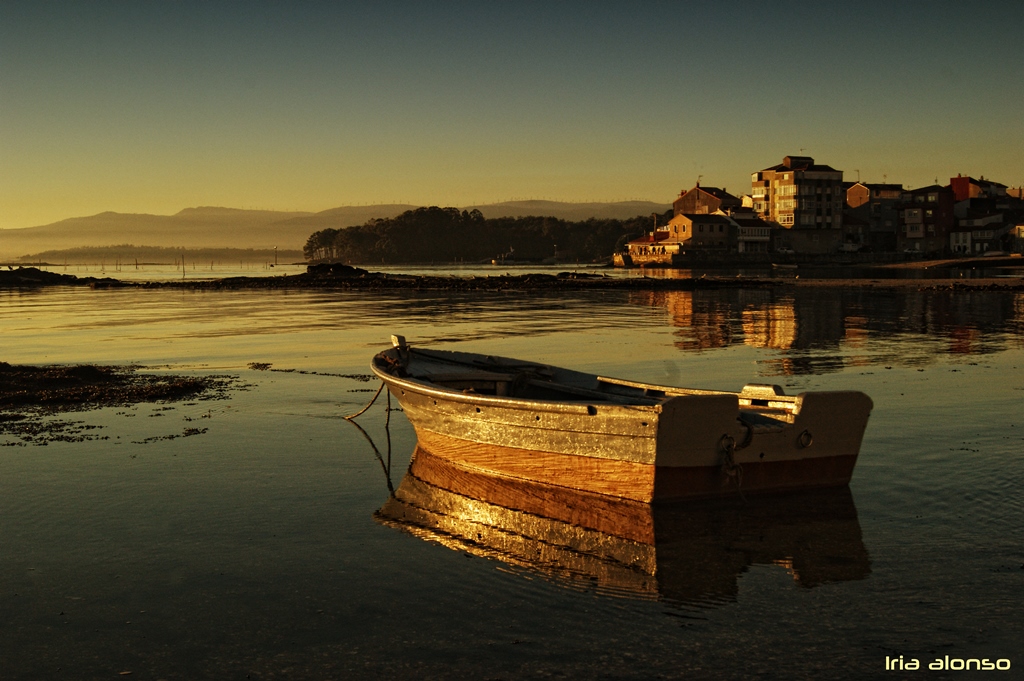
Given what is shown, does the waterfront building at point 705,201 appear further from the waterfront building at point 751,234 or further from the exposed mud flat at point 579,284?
the exposed mud flat at point 579,284

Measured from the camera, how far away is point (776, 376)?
20.2 m

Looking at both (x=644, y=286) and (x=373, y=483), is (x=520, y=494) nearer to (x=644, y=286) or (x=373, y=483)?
(x=373, y=483)

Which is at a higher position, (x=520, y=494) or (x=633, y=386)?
(x=633, y=386)

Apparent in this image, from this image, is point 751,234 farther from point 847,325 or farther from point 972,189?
point 847,325

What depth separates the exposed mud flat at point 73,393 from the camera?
15.0 metres

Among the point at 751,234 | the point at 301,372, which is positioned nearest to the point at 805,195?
the point at 751,234

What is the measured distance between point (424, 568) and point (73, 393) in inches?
506

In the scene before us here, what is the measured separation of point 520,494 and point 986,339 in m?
→ 23.2

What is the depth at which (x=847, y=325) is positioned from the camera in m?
35.5

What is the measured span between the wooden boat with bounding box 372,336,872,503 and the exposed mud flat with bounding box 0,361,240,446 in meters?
5.74

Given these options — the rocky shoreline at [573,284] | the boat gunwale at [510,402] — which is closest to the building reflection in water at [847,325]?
the boat gunwale at [510,402]

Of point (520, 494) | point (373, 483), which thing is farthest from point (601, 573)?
point (373, 483)

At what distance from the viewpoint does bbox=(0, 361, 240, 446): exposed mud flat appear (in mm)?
14953

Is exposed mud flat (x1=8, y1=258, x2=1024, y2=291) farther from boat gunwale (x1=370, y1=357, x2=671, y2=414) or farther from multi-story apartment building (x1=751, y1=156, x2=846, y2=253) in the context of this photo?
boat gunwale (x1=370, y1=357, x2=671, y2=414)
